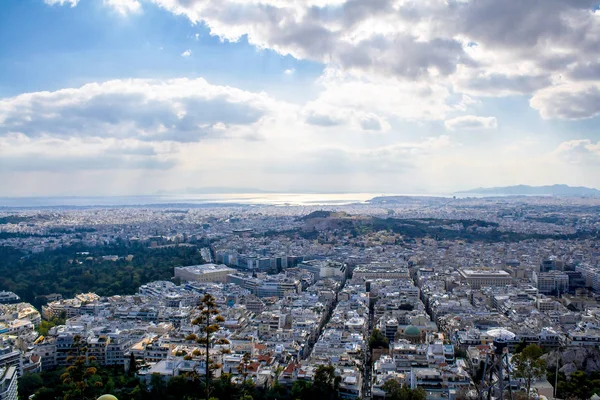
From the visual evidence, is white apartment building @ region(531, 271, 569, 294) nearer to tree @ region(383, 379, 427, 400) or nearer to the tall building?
the tall building

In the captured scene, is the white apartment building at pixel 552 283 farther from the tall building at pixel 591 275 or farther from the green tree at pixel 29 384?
the green tree at pixel 29 384

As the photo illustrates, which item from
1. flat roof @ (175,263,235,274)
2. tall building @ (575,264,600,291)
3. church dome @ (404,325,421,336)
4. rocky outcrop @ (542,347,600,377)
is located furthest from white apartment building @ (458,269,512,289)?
flat roof @ (175,263,235,274)

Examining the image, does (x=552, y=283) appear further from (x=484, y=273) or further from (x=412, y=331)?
(x=412, y=331)

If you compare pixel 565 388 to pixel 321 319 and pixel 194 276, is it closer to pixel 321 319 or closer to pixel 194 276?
pixel 321 319

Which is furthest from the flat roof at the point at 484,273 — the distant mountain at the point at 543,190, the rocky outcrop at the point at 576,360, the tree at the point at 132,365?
the distant mountain at the point at 543,190

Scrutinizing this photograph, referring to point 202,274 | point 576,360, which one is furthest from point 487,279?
point 202,274

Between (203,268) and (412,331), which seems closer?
(412,331)

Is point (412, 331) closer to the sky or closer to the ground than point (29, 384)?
closer to the sky
